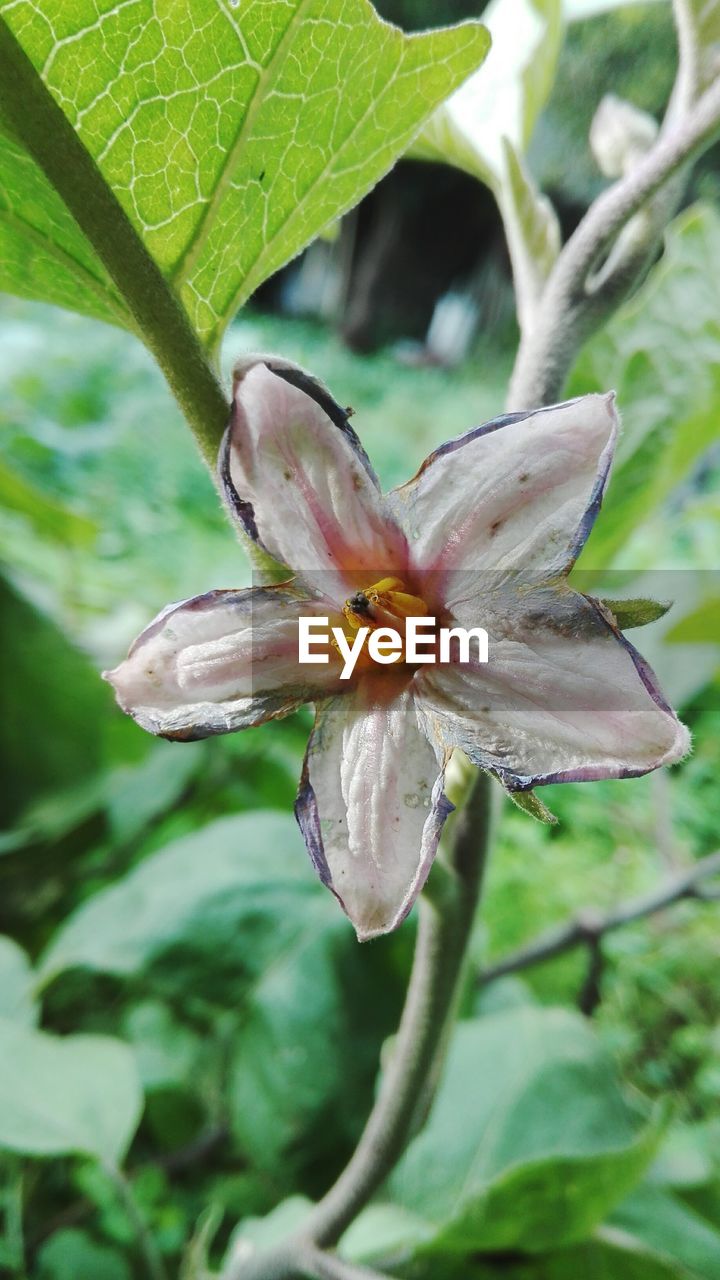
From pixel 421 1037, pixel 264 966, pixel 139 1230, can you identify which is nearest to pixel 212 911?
pixel 264 966

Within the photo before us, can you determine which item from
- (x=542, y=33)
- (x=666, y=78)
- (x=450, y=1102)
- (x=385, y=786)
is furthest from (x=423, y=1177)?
(x=666, y=78)

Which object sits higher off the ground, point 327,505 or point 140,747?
point 327,505

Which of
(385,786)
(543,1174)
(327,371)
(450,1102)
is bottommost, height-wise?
(327,371)

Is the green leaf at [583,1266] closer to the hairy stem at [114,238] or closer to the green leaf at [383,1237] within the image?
the green leaf at [383,1237]

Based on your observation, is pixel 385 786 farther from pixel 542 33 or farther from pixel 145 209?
pixel 542 33

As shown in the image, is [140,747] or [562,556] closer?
[562,556]

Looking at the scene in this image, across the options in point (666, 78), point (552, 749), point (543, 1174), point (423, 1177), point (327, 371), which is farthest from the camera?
point (327, 371)

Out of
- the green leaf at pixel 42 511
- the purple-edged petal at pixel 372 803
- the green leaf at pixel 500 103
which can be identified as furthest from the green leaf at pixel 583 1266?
the green leaf at pixel 42 511

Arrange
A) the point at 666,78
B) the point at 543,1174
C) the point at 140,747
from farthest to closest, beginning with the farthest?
the point at 666,78
the point at 140,747
the point at 543,1174
